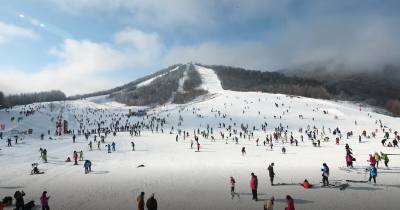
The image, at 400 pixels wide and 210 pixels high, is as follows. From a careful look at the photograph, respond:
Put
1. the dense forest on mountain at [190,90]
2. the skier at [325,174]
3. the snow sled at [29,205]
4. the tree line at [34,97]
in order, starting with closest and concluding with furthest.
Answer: the snow sled at [29,205], the skier at [325,174], the dense forest on mountain at [190,90], the tree line at [34,97]

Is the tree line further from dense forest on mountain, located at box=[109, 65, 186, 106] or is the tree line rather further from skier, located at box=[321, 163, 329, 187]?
skier, located at box=[321, 163, 329, 187]

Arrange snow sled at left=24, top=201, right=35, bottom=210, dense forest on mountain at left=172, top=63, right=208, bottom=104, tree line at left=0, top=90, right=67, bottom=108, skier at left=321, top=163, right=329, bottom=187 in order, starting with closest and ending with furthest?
1. snow sled at left=24, top=201, right=35, bottom=210
2. skier at left=321, top=163, right=329, bottom=187
3. dense forest on mountain at left=172, top=63, right=208, bottom=104
4. tree line at left=0, top=90, right=67, bottom=108

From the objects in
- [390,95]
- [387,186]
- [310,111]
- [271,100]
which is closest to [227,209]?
[387,186]

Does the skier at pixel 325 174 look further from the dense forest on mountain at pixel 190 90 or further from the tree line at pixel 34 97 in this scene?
the tree line at pixel 34 97

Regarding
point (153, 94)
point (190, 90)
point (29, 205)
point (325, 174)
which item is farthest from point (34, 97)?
point (325, 174)

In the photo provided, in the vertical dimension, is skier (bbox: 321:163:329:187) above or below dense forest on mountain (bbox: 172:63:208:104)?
below

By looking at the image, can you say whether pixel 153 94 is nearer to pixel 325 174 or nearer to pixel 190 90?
pixel 190 90

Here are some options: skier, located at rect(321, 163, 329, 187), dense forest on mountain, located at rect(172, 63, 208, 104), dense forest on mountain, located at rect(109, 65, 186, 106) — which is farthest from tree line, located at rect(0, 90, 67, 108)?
skier, located at rect(321, 163, 329, 187)

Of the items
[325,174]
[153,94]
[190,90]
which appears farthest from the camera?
[153,94]

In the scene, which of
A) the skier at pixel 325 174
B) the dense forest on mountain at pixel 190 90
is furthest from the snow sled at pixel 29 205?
the dense forest on mountain at pixel 190 90

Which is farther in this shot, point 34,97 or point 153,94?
point 34,97

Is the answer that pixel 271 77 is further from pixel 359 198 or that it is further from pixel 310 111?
pixel 359 198
